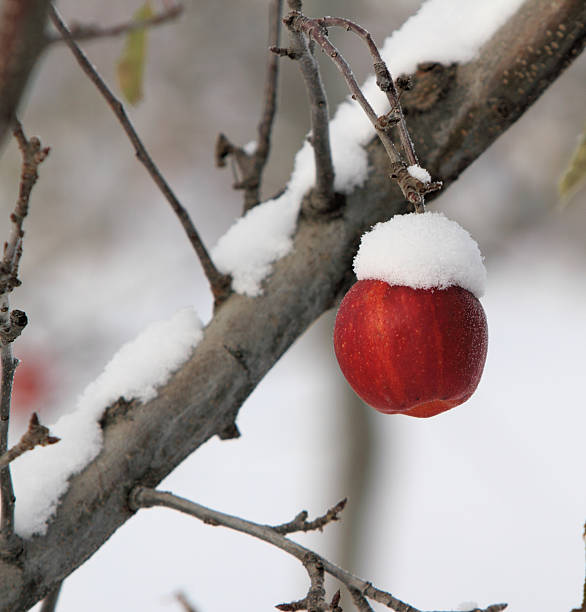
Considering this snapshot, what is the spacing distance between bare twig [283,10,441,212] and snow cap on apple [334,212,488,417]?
42 mm

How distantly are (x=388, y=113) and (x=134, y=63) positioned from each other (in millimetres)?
Result: 586

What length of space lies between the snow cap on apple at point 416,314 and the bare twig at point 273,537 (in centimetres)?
14

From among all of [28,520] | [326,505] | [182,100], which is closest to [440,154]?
[28,520]

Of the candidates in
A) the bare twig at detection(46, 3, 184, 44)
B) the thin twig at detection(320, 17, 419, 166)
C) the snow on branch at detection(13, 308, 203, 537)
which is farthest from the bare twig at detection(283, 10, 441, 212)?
the snow on branch at detection(13, 308, 203, 537)

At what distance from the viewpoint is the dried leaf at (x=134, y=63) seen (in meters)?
0.94

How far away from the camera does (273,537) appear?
54 centimetres

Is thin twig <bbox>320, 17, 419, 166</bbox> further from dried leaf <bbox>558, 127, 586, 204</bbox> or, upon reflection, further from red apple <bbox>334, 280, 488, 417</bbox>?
dried leaf <bbox>558, 127, 586, 204</bbox>

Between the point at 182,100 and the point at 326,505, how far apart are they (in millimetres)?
2801

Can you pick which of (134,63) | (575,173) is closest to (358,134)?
(575,173)

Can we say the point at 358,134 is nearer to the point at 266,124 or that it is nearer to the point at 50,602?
the point at 266,124

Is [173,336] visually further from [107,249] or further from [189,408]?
[107,249]

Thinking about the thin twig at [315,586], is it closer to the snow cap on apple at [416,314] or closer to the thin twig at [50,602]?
the snow cap on apple at [416,314]

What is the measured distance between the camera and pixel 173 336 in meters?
0.71

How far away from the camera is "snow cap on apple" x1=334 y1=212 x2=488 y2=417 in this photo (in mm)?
546
